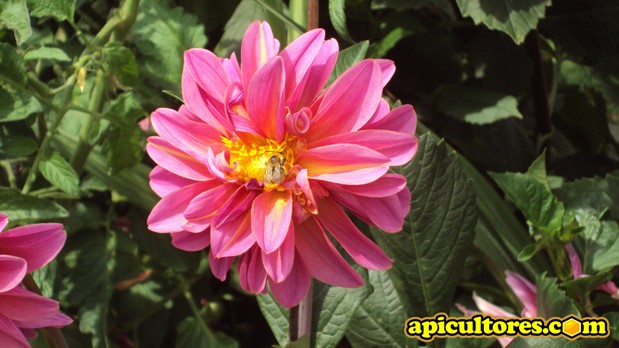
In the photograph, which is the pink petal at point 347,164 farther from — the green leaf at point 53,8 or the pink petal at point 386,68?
the green leaf at point 53,8

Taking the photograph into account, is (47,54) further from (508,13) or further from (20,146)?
(508,13)

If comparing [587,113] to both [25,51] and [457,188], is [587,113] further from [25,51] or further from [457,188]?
[25,51]

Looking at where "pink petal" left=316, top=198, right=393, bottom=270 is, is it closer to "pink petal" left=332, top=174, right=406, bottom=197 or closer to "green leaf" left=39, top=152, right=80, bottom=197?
"pink petal" left=332, top=174, right=406, bottom=197

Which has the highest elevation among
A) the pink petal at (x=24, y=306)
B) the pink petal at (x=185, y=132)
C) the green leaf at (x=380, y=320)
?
the pink petal at (x=185, y=132)

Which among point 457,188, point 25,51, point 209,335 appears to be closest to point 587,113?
point 457,188

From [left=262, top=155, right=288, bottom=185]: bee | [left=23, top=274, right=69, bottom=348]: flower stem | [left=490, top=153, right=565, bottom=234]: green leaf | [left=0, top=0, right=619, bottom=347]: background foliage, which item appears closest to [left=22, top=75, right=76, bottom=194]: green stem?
[left=0, top=0, right=619, bottom=347]: background foliage

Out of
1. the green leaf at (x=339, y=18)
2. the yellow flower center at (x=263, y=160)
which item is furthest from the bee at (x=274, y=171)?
the green leaf at (x=339, y=18)
